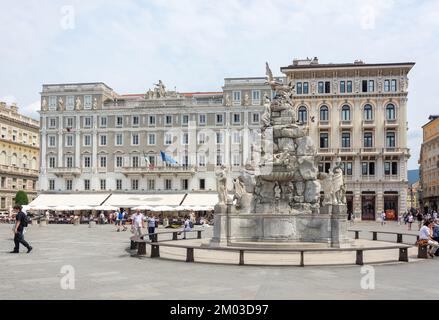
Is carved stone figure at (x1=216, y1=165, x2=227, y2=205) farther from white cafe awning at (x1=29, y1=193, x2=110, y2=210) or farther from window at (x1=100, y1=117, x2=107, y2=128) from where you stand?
window at (x1=100, y1=117, x2=107, y2=128)

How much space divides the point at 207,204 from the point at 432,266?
4217 cm

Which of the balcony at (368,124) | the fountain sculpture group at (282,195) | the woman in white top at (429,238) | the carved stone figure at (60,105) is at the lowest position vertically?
the woman in white top at (429,238)

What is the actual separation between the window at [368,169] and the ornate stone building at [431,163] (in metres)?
18.9

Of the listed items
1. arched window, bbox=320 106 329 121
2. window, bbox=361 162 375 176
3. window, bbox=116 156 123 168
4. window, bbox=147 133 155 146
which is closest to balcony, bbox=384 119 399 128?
window, bbox=361 162 375 176

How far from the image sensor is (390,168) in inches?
2518

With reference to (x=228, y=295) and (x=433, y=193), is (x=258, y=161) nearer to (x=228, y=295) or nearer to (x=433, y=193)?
(x=228, y=295)

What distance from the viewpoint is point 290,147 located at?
22.6 m

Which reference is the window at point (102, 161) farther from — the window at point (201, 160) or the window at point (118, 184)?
the window at point (201, 160)

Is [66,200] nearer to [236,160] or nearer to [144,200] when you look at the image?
[144,200]

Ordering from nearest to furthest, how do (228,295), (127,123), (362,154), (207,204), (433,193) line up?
(228,295)
(207,204)
(362,154)
(127,123)
(433,193)

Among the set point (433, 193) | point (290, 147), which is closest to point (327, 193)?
point (290, 147)

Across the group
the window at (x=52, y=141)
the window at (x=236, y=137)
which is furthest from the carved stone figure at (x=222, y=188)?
the window at (x=52, y=141)

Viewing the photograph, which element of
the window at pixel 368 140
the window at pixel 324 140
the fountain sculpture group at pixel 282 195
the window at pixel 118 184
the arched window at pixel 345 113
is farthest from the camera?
the window at pixel 118 184

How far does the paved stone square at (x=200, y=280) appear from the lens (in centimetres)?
1148
